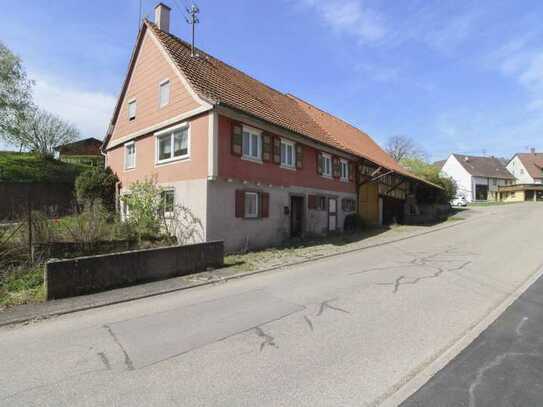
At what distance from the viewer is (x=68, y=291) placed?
7504 mm

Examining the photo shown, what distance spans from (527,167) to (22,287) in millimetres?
82178

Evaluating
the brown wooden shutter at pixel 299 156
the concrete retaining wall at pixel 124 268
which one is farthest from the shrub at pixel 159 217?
the brown wooden shutter at pixel 299 156

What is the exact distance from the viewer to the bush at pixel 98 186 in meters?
18.2

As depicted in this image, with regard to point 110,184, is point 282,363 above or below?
below

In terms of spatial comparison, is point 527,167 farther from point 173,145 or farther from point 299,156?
point 173,145

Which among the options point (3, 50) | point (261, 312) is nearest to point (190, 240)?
point (261, 312)

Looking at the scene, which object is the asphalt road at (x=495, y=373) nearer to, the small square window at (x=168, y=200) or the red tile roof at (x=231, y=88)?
the red tile roof at (x=231, y=88)

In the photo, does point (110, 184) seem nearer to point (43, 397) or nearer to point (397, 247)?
point (397, 247)

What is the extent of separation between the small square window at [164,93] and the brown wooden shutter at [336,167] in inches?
395

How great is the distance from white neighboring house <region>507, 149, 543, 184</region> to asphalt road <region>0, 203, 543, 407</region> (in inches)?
2852

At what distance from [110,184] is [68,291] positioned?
41.9ft

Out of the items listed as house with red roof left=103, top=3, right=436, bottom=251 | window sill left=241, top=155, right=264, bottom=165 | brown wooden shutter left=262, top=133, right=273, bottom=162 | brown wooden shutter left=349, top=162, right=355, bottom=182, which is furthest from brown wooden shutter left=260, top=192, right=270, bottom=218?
brown wooden shutter left=349, top=162, right=355, bottom=182

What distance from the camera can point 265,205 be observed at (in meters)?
15.1

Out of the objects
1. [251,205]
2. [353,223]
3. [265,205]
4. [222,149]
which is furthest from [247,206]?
[353,223]
